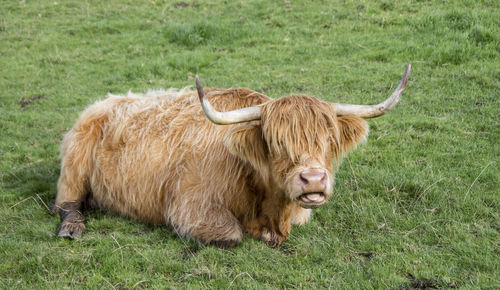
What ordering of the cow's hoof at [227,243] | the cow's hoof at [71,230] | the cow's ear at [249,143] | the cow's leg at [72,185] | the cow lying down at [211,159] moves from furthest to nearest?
the cow's leg at [72,185], the cow's hoof at [71,230], the cow's hoof at [227,243], the cow's ear at [249,143], the cow lying down at [211,159]

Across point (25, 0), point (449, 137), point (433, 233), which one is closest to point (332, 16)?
point (449, 137)

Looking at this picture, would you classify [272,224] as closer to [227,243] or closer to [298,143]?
[227,243]

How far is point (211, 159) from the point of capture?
13.9 feet

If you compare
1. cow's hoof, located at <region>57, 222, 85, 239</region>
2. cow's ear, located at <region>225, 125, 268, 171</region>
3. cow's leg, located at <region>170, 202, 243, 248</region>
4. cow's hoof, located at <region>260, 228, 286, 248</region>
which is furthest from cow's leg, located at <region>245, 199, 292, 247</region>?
cow's hoof, located at <region>57, 222, 85, 239</region>

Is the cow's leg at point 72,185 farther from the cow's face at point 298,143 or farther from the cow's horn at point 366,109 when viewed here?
the cow's horn at point 366,109

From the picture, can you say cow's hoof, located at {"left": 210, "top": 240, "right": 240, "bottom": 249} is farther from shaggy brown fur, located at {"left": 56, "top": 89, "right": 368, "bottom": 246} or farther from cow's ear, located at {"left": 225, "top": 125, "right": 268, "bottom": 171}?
cow's ear, located at {"left": 225, "top": 125, "right": 268, "bottom": 171}

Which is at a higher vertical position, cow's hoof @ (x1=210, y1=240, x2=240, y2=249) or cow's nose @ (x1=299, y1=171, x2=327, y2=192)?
cow's nose @ (x1=299, y1=171, x2=327, y2=192)

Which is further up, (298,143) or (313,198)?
(298,143)

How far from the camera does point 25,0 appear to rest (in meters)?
13.2

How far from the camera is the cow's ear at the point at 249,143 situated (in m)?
3.72

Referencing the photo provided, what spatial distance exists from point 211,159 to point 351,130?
4.04ft

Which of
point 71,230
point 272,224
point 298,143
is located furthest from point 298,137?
point 71,230

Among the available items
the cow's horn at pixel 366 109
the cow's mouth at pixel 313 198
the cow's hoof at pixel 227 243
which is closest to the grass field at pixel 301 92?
the cow's hoof at pixel 227 243

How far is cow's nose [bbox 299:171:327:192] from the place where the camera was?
3.23 meters
